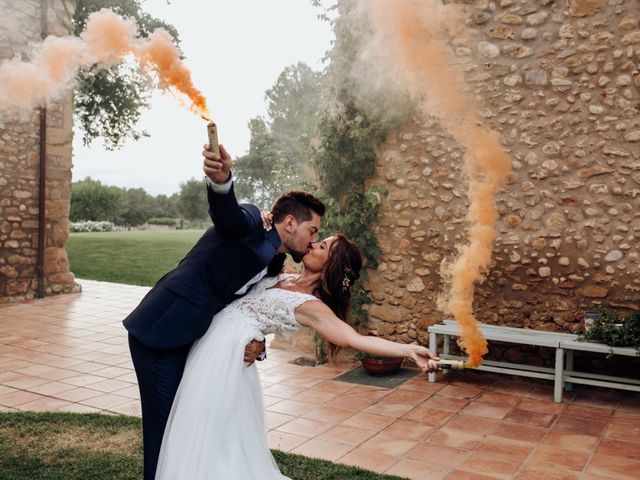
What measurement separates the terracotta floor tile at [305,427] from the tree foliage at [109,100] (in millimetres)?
9816

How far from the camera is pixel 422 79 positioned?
6.04 meters

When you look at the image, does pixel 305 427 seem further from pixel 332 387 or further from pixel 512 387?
pixel 512 387

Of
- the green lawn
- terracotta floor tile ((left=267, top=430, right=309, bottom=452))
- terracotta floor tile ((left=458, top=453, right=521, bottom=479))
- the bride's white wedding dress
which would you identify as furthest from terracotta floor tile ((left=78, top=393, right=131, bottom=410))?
the green lawn

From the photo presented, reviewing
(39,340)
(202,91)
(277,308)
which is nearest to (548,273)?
(277,308)

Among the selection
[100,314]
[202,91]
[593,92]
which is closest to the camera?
[202,91]

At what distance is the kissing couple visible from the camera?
2.45 meters

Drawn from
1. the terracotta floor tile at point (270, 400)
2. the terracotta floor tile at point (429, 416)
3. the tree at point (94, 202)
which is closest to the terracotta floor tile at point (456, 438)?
the terracotta floor tile at point (429, 416)

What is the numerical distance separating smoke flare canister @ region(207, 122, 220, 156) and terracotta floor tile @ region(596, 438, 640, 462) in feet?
11.5

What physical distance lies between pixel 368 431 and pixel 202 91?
3.03 meters

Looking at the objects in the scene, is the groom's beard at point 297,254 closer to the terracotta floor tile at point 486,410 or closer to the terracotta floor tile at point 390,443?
the terracotta floor tile at point 390,443

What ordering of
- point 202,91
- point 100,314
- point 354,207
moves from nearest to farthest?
point 202,91 < point 354,207 < point 100,314

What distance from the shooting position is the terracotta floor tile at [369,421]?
459 centimetres

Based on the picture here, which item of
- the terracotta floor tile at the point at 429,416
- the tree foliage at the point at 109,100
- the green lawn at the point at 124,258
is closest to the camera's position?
the terracotta floor tile at the point at 429,416

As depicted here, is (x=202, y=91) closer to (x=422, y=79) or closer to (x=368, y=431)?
(x=368, y=431)
